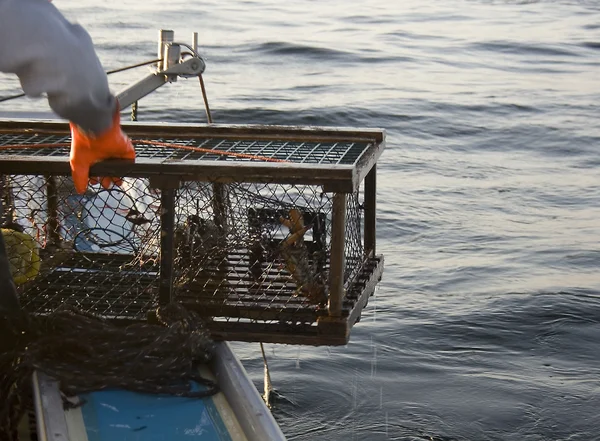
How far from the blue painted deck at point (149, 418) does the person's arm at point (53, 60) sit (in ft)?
3.75

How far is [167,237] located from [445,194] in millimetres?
8499

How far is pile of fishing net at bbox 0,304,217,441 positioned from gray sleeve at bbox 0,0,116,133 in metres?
1.04

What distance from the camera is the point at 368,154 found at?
15.2 feet

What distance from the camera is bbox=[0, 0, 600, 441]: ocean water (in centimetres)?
711

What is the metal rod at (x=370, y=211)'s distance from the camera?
5090 millimetres

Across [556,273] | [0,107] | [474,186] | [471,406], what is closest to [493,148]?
[474,186]

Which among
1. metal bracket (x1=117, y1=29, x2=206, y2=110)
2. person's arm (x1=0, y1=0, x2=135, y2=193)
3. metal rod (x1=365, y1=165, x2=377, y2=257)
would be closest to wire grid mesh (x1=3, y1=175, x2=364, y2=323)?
metal rod (x1=365, y1=165, x2=377, y2=257)

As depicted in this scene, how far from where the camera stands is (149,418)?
4.00 meters

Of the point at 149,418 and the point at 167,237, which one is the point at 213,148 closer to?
the point at 167,237

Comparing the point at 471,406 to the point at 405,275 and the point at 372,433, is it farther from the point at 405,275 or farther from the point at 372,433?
the point at 405,275

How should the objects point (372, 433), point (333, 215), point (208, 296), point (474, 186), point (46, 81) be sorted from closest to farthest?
1. point (46, 81)
2. point (333, 215)
3. point (208, 296)
4. point (372, 433)
5. point (474, 186)

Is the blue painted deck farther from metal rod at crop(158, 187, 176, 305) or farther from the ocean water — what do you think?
the ocean water

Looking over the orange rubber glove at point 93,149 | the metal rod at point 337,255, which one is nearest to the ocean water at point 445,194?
the metal rod at point 337,255

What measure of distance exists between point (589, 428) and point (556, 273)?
3.17 meters
